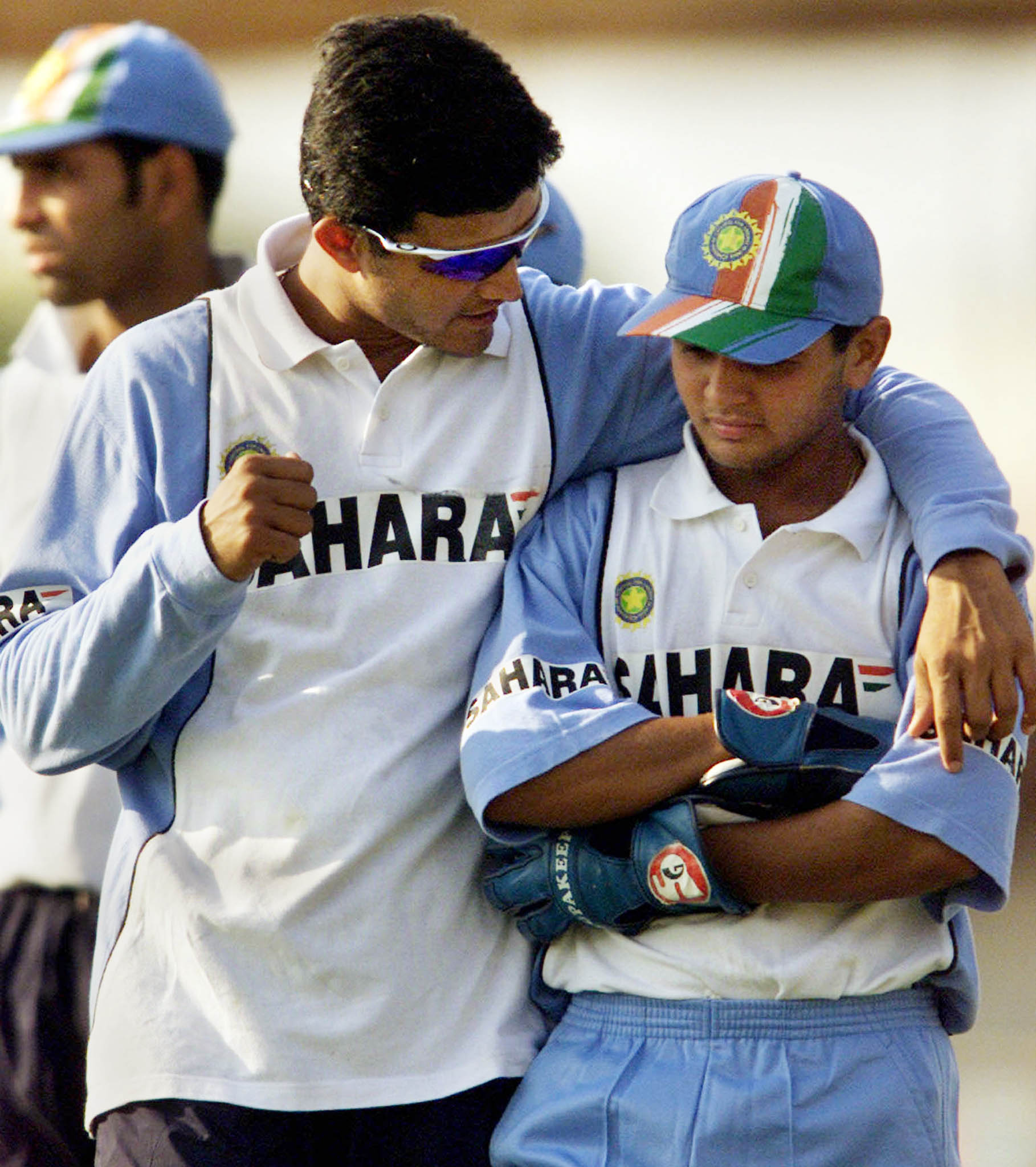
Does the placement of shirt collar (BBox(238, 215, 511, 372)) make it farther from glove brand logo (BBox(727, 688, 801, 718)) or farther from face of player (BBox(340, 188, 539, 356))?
glove brand logo (BBox(727, 688, 801, 718))

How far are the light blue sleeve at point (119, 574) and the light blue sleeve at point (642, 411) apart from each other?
46 cm

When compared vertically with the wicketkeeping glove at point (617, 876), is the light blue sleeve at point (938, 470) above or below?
above

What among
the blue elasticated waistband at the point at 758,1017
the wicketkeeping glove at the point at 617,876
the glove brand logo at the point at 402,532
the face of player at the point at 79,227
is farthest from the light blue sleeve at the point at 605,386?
the face of player at the point at 79,227

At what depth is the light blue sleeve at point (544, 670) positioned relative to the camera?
7.13 ft

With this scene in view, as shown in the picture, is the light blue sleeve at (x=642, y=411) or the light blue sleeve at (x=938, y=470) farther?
the light blue sleeve at (x=642, y=411)

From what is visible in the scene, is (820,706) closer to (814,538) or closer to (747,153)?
(814,538)

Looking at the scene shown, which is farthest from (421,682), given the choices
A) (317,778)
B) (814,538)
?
(814,538)

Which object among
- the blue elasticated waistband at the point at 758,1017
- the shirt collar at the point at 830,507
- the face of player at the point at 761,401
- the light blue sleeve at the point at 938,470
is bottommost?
the blue elasticated waistband at the point at 758,1017

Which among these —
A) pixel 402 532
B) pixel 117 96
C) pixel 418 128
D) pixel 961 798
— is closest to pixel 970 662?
pixel 961 798

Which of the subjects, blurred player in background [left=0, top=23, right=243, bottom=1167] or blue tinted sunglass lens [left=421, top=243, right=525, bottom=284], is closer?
blue tinted sunglass lens [left=421, top=243, right=525, bottom=284]

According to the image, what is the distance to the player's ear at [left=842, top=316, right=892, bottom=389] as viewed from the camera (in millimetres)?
2363

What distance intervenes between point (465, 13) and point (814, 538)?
4.40m

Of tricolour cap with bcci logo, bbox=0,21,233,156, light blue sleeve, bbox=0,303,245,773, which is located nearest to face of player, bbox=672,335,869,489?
light blue sleeve, bbox=0,303,245,773

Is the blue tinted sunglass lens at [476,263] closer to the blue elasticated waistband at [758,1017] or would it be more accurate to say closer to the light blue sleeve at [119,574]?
the light blue sleeve at [119,574]
